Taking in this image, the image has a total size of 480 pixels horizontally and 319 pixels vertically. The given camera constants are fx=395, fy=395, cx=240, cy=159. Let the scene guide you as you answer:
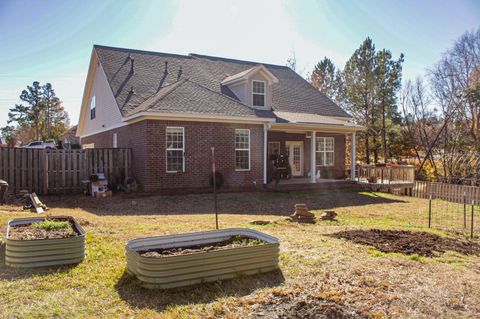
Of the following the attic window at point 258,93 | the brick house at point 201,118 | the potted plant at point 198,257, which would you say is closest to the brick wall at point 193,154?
the brick house at point 201,118

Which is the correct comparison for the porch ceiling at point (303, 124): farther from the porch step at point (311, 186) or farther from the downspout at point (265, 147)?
the porch step at point (311, 186)

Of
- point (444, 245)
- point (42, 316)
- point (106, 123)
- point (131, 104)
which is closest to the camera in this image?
point (42, 316)

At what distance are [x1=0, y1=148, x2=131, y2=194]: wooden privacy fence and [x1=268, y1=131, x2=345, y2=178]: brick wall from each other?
8158 millimetres

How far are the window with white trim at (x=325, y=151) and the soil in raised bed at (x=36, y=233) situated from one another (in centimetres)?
1686

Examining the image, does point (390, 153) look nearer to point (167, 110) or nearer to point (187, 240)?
point (167, 110)

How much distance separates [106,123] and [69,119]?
5960 cm

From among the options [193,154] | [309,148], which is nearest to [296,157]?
[309,148]

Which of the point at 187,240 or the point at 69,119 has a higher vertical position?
the point at 69,119

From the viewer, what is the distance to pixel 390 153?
35.0m

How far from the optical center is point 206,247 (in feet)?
19.4

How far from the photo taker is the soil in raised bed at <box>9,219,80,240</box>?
6.00m

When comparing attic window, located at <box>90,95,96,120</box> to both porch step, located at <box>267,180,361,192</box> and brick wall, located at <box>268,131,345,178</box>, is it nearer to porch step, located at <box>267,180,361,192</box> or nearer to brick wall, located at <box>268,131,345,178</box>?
brick wall, located at <box>268,131,345,178</box>

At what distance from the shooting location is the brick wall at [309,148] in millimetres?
20859

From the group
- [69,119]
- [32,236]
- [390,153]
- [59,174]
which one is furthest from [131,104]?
[69,119]
